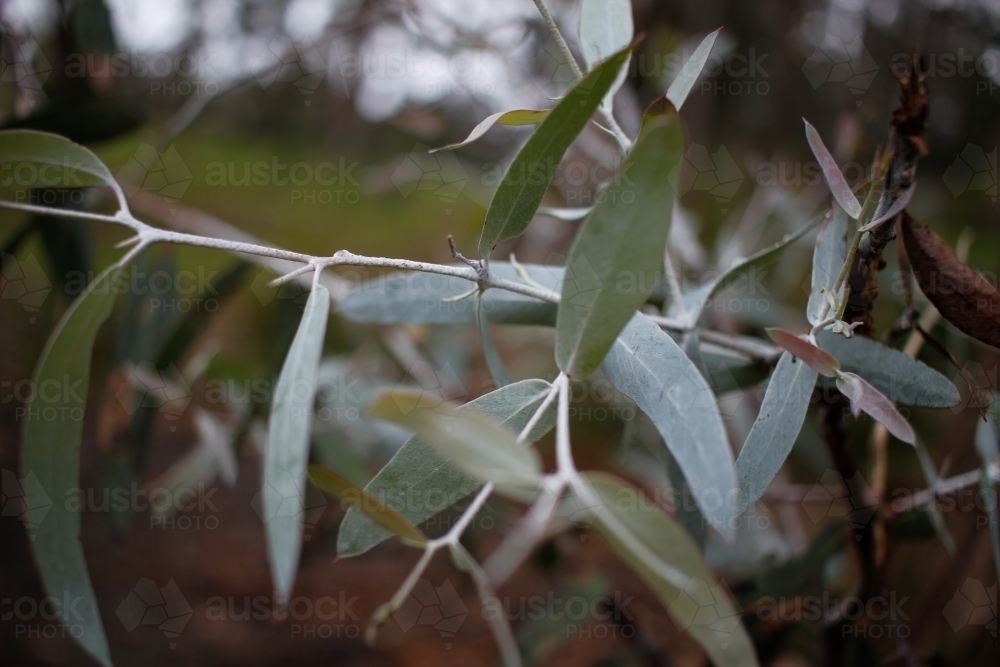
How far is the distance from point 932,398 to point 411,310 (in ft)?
1.04

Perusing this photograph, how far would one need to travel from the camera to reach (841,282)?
285mm

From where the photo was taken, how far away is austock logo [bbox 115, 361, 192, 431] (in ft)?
2.27

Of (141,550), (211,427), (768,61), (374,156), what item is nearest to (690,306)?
(211,427)

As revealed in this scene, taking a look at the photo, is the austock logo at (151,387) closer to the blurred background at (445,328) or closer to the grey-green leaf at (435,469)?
the blurred background at (445,328)

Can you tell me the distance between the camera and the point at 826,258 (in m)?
0.32

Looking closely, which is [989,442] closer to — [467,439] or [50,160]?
[467,439]

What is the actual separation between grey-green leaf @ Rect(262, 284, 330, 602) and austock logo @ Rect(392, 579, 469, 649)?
3.38ft

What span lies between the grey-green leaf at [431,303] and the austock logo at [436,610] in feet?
2.90

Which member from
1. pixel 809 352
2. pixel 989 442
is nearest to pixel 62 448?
pixel 809 352

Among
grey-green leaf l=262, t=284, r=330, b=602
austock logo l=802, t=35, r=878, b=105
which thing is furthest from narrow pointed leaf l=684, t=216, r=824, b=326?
austock logo l=802, t=35, r=878, b=105

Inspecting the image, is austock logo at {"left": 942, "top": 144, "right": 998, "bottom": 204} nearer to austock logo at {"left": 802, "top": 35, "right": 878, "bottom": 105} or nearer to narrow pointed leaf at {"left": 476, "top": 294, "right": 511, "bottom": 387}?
austock logo at {"left": 802, "top": 35, "right": 878, "bottom": 105}

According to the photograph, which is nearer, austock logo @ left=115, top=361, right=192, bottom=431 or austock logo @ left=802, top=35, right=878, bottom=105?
austock logo @ left=115, top=361, right=192, bottom=431

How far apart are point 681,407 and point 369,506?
5.4 inches

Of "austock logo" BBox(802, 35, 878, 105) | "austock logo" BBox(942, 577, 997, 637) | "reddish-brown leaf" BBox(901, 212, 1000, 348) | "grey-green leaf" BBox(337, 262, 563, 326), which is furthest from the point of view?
"austock logo" BBox(802, 35, 878, 105)
